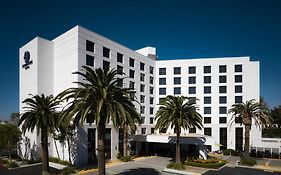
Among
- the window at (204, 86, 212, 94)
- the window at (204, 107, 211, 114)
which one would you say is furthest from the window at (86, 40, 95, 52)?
the window at (204, 107, 211, 114)

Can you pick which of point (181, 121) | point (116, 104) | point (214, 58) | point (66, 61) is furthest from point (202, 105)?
point (116, 104)

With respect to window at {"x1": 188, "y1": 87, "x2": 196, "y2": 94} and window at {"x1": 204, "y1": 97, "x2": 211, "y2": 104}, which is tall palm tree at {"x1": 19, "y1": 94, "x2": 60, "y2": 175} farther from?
window at {"x1": 204, "y1": 97, "x2": 211, "y2": 104}

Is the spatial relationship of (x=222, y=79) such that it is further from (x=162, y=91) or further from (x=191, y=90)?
(x=162, y=91)

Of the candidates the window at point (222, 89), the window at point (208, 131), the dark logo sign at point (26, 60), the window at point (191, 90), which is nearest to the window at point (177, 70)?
the window at point (191, 90)

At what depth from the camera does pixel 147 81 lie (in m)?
60.3

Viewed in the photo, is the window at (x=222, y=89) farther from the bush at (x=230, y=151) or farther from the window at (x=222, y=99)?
the bush at (x=230, y=151)

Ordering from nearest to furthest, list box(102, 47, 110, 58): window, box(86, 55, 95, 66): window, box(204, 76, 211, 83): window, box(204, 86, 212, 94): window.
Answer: box(86, 55, 95, 66): window
box(102, 47, 110, 58): window
box(204, 86, 212, 94): window
box(204, 76, 211, 83): window

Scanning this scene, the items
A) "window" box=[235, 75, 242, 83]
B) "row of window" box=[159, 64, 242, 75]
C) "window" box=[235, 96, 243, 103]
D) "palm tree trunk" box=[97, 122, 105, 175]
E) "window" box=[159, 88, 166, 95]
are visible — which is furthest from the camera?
"window" box=[159, 88, 166, 95]

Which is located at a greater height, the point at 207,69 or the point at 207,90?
the point at 207,69

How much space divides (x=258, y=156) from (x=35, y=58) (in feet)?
181

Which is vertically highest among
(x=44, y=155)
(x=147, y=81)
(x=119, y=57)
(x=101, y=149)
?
(x=119, y=57)

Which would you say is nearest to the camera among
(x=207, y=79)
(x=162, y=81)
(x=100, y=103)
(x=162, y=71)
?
(x=100, y=103)

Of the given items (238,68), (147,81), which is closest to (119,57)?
(147,81)

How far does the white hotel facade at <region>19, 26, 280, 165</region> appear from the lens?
4219 cm
